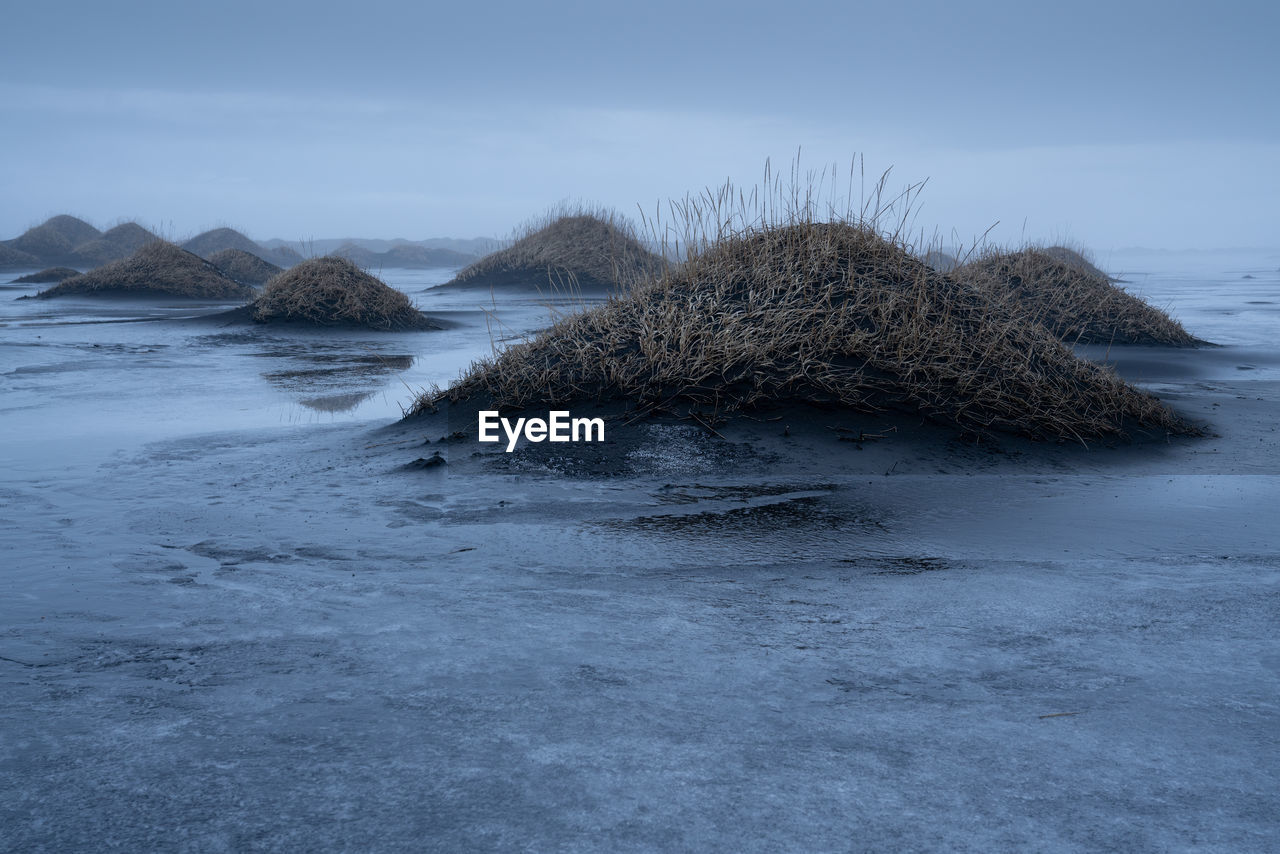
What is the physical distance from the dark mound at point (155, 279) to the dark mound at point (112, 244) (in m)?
22.7

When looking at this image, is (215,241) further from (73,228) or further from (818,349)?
(818,349)

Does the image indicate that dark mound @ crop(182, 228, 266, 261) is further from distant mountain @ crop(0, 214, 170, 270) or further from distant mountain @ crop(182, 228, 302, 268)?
A: distant mountain @ crop(0, 214, 170, 270)

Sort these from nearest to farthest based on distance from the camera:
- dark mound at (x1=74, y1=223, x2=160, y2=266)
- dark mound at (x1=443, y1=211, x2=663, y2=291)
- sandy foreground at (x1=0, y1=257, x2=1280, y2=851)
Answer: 1. sandy foreground at (x1=0, y1=257, x2=1280, y2=851)
2. dark mound at (x1=443, y1=211, x2=663, y2=291)
3. dark mound at (x1=74, y1=223, x2=160, y2=266)

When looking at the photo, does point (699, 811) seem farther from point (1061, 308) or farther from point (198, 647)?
point (1061, 308)

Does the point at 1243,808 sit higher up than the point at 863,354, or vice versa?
the point at 863,354

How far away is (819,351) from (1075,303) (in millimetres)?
10401

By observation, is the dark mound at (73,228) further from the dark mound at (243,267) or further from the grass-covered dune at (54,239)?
the dark mound at (243,267)

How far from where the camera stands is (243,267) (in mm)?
35719

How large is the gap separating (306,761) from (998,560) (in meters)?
3.21

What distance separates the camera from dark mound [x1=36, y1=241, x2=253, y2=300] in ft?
83.9

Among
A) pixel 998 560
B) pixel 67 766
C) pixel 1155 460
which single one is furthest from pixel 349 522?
pixel 1155 460

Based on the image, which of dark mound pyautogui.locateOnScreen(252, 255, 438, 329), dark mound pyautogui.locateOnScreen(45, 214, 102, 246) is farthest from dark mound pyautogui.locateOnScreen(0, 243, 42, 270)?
dark mound pyautogui.locateOnScreen(252, 255, 438, 329)

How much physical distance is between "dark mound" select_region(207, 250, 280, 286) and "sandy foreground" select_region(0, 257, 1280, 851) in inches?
1233

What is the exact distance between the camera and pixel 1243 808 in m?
2.31
